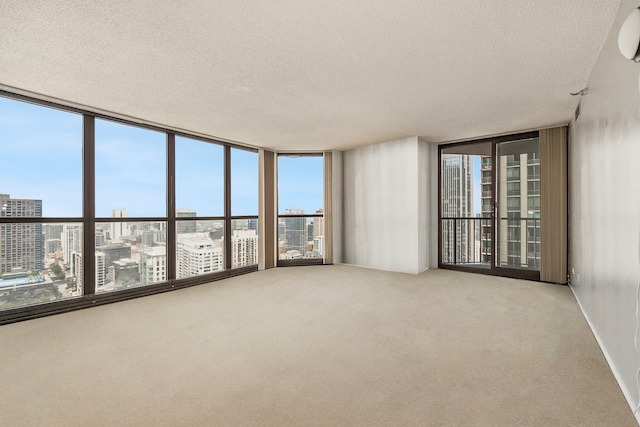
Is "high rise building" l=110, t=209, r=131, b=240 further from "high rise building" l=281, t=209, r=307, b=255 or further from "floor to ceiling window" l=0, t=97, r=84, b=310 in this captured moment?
"high rise building" l=281, t=209, r=307, b=255

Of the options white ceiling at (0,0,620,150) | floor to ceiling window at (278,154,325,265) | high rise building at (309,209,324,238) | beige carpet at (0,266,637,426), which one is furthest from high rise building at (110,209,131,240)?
high rise building at (309,209,324,238)

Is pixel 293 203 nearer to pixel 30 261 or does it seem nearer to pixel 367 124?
pixel 367 124

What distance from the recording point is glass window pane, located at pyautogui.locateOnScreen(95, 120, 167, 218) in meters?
3.78

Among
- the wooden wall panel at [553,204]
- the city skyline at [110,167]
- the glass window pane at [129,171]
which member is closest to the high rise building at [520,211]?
the wooden wall panel at [553,204]

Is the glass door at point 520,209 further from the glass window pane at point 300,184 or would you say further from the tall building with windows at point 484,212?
the glass window pane at point 300,184

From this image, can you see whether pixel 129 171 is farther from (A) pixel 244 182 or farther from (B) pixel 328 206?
(B) pixel 328 206

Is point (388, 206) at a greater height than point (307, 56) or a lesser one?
lesser

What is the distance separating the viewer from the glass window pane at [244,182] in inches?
213

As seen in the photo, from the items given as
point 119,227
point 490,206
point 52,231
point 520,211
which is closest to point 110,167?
point 119,227

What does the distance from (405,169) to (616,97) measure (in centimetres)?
335

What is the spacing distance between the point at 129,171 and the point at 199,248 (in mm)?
1593

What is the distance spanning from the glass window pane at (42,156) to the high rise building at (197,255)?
1.45 meters

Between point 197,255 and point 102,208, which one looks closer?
point 102,208

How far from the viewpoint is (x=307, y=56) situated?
2.37 metres
